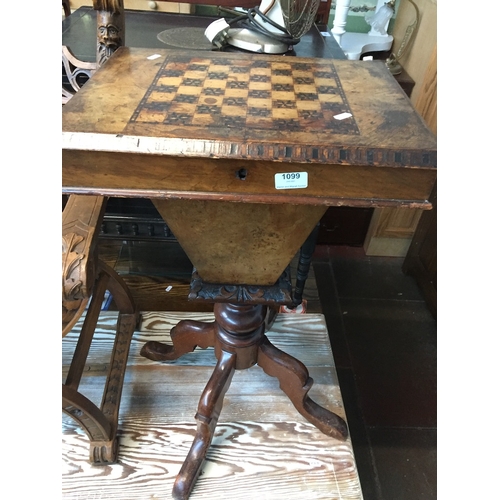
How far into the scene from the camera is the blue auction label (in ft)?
2.12

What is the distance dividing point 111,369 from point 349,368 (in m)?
0.93

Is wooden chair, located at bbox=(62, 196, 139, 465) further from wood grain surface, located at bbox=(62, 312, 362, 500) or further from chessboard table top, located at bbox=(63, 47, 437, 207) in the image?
chessboard table top, located at bbox=(63, 47, 437, 207)

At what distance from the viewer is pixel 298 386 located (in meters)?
1.17

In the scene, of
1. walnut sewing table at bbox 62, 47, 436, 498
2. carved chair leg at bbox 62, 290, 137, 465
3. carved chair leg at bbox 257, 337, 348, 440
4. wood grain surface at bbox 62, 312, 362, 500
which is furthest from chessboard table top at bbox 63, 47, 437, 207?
wood grain surface at bbox 62, 312, 362, 500

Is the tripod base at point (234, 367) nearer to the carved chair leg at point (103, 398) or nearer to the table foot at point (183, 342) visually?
the table foot at point (183, 342)

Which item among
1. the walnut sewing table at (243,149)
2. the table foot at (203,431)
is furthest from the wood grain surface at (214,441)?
the walnut sewing table at (243,149)

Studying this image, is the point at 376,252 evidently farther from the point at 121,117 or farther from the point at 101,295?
the point at 121,117

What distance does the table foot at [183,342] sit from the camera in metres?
1.24

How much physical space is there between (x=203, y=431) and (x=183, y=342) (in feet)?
0.90

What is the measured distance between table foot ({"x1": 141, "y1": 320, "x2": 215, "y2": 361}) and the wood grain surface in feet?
0.15

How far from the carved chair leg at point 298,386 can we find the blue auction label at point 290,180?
64cm

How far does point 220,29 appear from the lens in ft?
3.75

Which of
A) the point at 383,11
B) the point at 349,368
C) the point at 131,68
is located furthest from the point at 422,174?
the point at 383,11

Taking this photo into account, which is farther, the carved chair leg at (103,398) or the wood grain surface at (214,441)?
the wood grain surface at (214,441)
